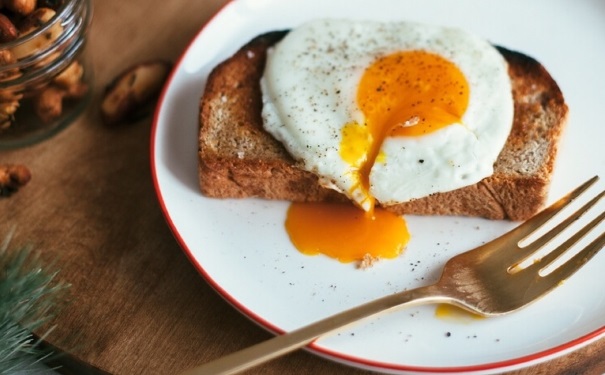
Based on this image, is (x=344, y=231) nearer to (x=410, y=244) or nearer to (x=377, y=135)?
(x=410, y=244)

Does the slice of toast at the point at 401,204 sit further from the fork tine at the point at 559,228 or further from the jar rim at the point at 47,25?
the jar rim at the point at 47,25

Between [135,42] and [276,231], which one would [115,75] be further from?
[276,231]

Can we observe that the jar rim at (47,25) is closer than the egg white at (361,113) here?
No

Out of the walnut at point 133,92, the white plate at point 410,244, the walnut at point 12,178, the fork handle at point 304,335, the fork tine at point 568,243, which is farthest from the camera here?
the walnut at point 133,92

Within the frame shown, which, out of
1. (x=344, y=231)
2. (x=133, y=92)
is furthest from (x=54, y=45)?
(x=344, y=231)

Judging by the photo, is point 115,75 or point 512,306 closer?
point 512,306

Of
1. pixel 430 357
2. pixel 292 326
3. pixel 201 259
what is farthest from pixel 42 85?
pixel 430 357

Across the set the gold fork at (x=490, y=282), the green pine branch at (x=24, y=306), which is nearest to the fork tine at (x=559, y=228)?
the gold fork at (x=490, y=282)
